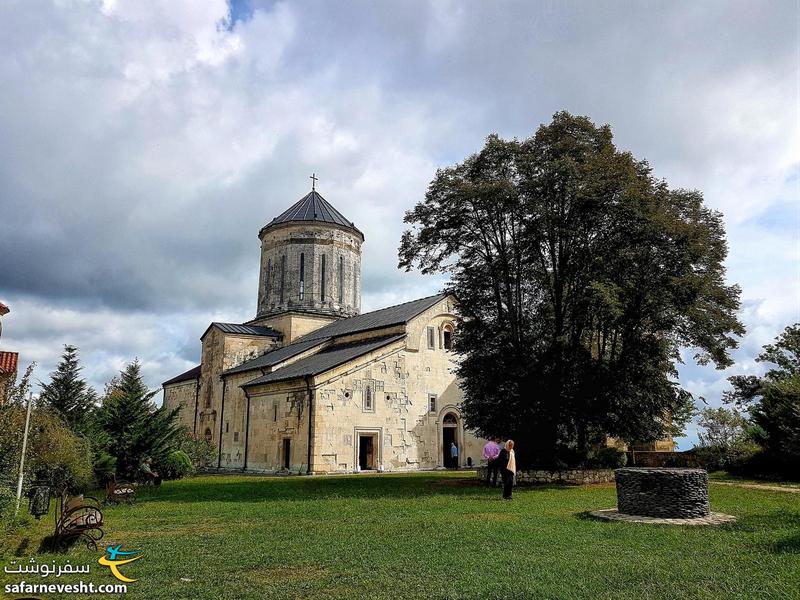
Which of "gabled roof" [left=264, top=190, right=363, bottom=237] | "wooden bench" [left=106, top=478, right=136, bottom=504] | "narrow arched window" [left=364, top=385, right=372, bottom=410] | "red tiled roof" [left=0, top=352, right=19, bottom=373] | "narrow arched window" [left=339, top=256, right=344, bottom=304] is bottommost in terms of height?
"wooden bench" [left=106, top=478, right=136, bottom=504]

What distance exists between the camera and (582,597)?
5582 mm

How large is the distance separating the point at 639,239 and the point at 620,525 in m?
10.6

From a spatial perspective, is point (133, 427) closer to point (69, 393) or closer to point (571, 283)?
point (69, 393)

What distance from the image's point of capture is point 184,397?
38.2m

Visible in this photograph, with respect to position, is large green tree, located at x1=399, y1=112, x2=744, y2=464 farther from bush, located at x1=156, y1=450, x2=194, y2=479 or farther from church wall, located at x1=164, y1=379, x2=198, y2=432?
church wall, located at x1=164, y1=379, x2=198, y2=432

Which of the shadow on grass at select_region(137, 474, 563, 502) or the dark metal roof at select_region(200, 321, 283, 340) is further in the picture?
the dark metal roof at select_region(200, 321, 283, 340)

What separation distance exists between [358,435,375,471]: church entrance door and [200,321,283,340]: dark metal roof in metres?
12.2

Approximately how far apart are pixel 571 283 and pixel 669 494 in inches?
371

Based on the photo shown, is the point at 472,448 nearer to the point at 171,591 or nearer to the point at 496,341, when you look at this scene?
the point at 496,341

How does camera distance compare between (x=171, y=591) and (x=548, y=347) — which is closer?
(x=171, y=591)

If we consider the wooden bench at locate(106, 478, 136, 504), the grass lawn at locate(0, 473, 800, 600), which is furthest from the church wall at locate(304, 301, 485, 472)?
the grass lawn at locate(0, 473, 800, 600)

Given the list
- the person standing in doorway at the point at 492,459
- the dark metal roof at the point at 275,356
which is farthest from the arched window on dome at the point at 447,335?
the person standing in doorway at the point at 492,459

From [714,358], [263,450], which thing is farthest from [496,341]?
[263,450]

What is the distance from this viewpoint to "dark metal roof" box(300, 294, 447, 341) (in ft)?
96.6
